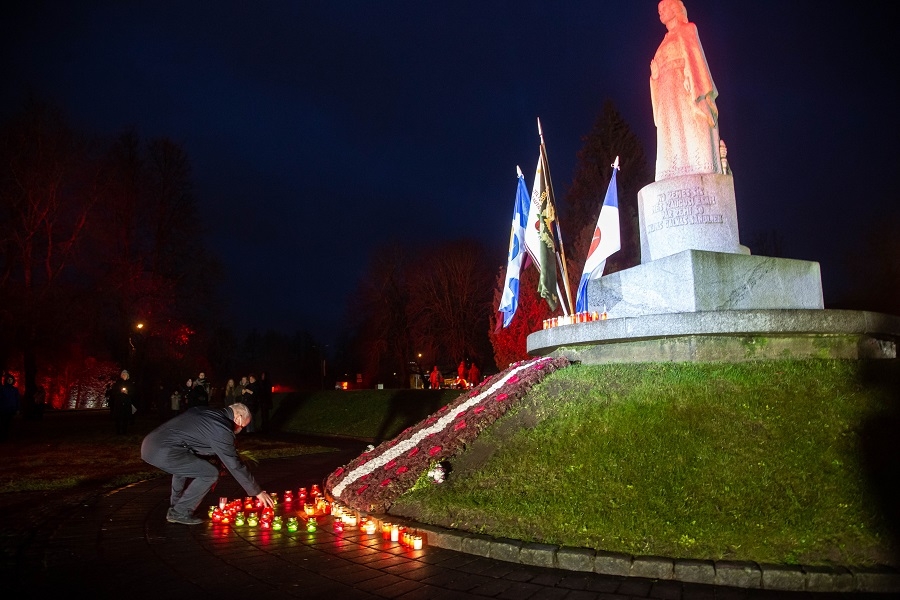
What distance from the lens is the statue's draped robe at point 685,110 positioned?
473 inches

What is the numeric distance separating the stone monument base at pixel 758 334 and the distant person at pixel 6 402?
18323 millimetres

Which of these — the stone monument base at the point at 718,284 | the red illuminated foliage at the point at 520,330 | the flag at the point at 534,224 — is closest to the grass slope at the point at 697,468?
the stone monument base at the point at 718,284

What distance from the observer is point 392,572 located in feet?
18.5

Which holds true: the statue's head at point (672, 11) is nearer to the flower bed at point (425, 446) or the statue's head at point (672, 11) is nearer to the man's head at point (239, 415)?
the flower bed at point (425, 446)

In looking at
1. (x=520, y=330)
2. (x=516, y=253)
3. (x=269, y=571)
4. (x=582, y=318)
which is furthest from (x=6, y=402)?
(x=520, y=330)

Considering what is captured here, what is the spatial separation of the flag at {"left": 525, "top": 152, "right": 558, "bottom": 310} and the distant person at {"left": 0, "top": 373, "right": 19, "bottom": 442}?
16.1 m

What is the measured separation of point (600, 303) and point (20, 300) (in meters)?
24.5

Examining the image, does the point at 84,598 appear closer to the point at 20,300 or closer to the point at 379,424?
the point at 379,424

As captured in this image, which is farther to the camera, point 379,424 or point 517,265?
point 379,424

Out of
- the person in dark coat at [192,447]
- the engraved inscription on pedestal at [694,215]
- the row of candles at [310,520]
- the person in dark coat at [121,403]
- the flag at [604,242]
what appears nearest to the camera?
the row of candles at [310,520]

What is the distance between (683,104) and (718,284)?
14.1ft

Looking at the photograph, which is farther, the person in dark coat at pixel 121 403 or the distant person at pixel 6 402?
the person in dark coat at pixel 121 403

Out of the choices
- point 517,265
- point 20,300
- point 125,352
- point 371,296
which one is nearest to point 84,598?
point 517,265

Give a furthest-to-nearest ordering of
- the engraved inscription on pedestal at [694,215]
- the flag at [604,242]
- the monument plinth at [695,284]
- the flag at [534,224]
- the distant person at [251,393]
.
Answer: the distant person at [251,393] < the flag at [534,224] < the flag at [604,242] < the engraved inscription on pedestal at [694,215] < the monument plinth at [695,284]
